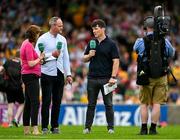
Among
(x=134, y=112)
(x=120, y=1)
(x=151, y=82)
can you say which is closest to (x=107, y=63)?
(x=151, y=82)

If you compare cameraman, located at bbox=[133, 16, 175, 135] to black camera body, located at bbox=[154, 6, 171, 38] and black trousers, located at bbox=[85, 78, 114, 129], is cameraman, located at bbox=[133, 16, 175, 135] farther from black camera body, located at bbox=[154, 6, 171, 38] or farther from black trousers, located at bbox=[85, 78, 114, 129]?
black trousers, located at bbox=[85, 78, 114, 129]

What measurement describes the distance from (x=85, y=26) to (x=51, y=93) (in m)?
16.0

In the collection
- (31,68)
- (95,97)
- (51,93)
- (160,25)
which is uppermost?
(160,25)

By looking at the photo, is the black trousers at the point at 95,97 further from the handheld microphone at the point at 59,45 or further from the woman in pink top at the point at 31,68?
the woman in pink top at the point at 31,68

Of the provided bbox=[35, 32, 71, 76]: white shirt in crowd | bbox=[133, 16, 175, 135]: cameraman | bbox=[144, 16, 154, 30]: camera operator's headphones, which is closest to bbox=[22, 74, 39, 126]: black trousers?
bbox=[35, 32, 71, 76]: white shirt in crowd

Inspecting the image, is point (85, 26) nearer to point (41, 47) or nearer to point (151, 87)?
point (151, 87)

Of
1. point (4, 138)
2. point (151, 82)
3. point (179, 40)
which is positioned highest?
point (179, 40)

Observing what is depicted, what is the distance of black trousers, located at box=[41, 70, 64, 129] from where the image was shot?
57.7 ft

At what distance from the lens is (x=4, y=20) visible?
31953 mm

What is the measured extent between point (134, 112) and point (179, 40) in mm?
7505

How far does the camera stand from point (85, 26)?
33625 mm

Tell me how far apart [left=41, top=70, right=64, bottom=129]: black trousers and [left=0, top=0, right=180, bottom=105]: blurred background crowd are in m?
10.3

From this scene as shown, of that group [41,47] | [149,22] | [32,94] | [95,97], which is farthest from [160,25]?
[32,94]

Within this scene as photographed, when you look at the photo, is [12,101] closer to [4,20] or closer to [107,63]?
[107,63]
